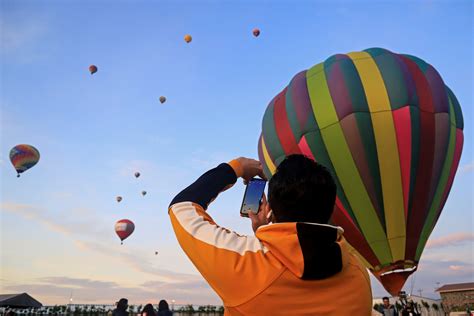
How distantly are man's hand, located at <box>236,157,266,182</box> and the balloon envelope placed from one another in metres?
26.0

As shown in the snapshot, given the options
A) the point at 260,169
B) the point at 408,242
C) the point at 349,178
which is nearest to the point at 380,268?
the point at 408,242

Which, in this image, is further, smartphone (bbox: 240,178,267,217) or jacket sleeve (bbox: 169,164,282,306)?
smartphone (bbox: 240,178,267,217)

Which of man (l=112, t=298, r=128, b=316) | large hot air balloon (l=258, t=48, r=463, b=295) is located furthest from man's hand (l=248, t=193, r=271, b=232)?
large hot air balloon (l=258, t=48, r=463, b=295)

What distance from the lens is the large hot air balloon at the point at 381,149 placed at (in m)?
10.6

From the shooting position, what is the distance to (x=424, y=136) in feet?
35.9

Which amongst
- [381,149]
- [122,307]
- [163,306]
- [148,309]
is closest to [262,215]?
[148,309]

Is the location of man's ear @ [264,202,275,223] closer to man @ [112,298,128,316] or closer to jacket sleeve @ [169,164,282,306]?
jacket sleeve @ [169,164,282,306]

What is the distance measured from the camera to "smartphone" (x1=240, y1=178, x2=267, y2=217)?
4.28 ft

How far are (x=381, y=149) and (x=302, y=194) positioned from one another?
1004 cm

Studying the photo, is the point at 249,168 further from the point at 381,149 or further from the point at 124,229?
the point at 124,229

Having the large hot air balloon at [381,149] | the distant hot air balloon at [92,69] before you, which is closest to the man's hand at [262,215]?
the large hot air balloon at [381,149]

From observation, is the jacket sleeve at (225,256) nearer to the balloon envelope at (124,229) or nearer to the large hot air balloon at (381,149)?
the large hot air balloon at (381,149)

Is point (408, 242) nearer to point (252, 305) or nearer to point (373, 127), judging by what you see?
point (373, 127)

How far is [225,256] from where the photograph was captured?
3.60ft
